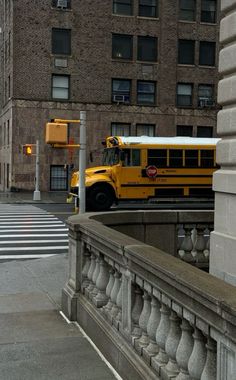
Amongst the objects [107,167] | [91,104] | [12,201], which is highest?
[91,104]

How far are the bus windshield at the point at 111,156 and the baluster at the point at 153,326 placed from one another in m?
21.0

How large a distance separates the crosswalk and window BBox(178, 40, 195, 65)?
2231cm

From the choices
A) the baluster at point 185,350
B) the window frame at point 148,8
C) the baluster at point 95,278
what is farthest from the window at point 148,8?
the baluster at point 185,350

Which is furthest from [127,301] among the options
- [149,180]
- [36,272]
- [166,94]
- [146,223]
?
[166,94]

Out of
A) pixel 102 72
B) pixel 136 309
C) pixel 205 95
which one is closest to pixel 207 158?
pixel 102 72

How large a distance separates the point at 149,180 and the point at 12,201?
33.0 feet

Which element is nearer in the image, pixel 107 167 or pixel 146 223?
pixel 146 223

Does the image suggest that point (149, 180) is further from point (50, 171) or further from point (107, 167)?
point (50, 171)

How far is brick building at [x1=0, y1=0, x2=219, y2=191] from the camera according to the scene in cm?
3841

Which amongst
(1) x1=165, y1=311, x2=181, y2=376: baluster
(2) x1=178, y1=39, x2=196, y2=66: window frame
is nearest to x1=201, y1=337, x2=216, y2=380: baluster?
(1) x1=165, y1=311, x2=181, y2=376: baluster

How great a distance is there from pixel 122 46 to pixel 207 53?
23.4ft

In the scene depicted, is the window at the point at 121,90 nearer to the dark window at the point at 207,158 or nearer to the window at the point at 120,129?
the window at the point at 120,129

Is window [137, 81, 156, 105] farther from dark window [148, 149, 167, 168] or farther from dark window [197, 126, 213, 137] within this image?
dark window [148, 149, 167, 168]

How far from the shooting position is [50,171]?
39250 millimetres
